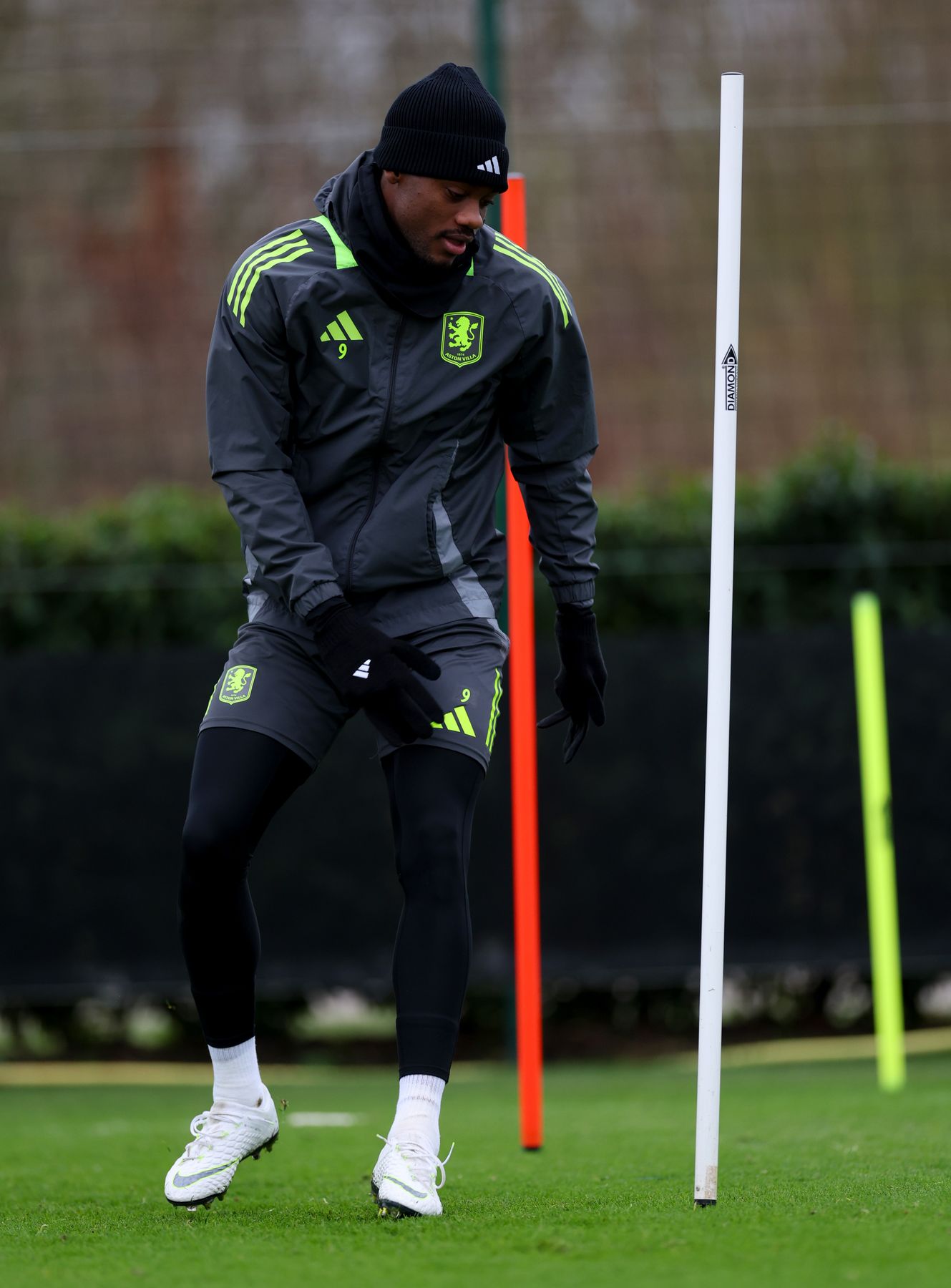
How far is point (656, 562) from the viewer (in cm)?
766

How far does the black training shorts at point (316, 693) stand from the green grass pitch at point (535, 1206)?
805 millimetres

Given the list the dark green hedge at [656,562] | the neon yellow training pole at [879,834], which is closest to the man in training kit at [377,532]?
the neon yellow training pole at [879,834]

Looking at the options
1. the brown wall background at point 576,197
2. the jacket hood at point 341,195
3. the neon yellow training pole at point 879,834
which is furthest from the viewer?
the brown wall background at point 576,197

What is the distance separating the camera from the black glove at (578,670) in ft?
11.0

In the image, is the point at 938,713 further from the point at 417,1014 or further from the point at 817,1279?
the point at 817,1279

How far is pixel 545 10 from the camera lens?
33.3 feet

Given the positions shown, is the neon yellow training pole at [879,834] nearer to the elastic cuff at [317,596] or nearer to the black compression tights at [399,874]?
the black compression tights at [399,874]

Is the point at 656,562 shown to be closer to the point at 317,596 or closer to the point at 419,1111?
the point at 317,596

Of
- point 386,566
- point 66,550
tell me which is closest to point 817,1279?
point 386,566

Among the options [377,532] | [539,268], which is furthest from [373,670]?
[539,268]

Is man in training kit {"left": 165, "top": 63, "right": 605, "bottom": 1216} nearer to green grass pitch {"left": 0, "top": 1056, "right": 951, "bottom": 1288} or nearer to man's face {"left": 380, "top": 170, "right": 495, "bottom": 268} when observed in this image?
man's face {"left": 380, "top": 170, "right": 495, "bottom": 268}

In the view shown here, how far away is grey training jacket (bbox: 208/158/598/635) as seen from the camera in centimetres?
300

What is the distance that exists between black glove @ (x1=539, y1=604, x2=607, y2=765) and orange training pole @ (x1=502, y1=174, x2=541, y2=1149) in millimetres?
544

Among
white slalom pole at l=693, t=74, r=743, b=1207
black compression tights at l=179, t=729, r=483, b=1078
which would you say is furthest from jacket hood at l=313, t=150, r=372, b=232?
black compression tights at l=179, t=729, r=483, b=1078
